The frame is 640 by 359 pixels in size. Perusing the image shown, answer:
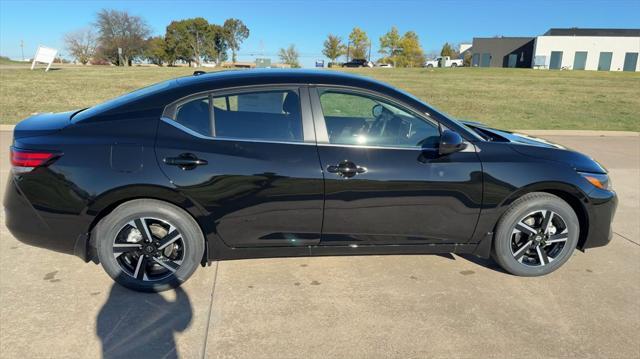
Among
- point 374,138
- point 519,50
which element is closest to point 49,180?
point 374,138

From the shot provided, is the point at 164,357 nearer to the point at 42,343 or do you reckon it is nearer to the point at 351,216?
the point at 42,343

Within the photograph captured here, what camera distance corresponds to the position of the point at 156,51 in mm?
81625

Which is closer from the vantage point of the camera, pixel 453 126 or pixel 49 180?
pixel 49 180

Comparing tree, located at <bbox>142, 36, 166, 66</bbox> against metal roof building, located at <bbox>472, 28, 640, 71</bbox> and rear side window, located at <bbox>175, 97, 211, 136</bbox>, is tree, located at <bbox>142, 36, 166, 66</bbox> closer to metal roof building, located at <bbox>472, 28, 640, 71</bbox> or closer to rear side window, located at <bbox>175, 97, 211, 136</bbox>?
metal roof building, located at <bbox>472, 28, 640, 71</bbox>

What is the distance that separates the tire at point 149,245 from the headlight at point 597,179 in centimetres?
297

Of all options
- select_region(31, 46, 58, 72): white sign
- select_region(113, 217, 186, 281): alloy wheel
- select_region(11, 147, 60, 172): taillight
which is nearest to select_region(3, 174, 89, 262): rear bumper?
select_region(11, 147, 60, 172): taillight

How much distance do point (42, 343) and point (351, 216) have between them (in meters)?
2.08

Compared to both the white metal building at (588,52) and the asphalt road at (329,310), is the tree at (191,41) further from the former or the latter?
the asphalt road at (329,310)

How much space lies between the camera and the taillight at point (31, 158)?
2.97 metres

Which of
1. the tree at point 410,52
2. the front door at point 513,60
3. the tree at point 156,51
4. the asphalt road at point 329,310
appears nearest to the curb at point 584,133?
the asphalt road at point 329,310

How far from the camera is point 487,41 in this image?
76.4 m

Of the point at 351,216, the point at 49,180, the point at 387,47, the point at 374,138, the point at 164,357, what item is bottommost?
the point at 164,357

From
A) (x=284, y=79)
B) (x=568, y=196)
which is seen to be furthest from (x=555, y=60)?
(x=284, y=79)

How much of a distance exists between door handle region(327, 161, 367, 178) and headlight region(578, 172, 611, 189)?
5.78 ft
